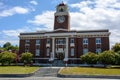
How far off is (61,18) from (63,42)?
7453 mm

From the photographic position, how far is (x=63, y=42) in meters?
57.9

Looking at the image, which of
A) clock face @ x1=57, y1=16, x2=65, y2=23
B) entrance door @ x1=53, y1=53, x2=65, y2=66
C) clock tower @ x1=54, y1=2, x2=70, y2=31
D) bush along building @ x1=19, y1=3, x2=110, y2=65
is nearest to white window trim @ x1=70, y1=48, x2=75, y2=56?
bush along building @ x1=19, y1=3, x2=110, y2=65

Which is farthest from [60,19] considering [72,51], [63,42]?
[72,51]

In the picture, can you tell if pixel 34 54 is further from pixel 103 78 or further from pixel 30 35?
pixel 103 78

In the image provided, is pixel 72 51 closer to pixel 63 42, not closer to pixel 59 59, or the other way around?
pixel 63 42

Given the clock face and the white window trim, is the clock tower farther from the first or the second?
the white window trim

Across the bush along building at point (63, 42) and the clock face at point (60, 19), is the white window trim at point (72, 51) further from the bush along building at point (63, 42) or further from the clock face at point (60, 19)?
the clock face at point (60, 19)

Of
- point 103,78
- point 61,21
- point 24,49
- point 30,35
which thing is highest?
point 61,21

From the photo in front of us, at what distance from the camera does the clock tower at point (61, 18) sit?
199 feet

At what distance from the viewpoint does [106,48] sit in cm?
5550

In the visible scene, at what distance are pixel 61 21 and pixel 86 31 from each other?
26.7ft

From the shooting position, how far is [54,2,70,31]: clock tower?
60.7 m

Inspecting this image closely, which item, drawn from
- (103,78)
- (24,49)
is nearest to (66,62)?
(24,49)

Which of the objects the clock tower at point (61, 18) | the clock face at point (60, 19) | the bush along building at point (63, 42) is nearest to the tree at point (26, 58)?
the bush along building at point (63, 42)
